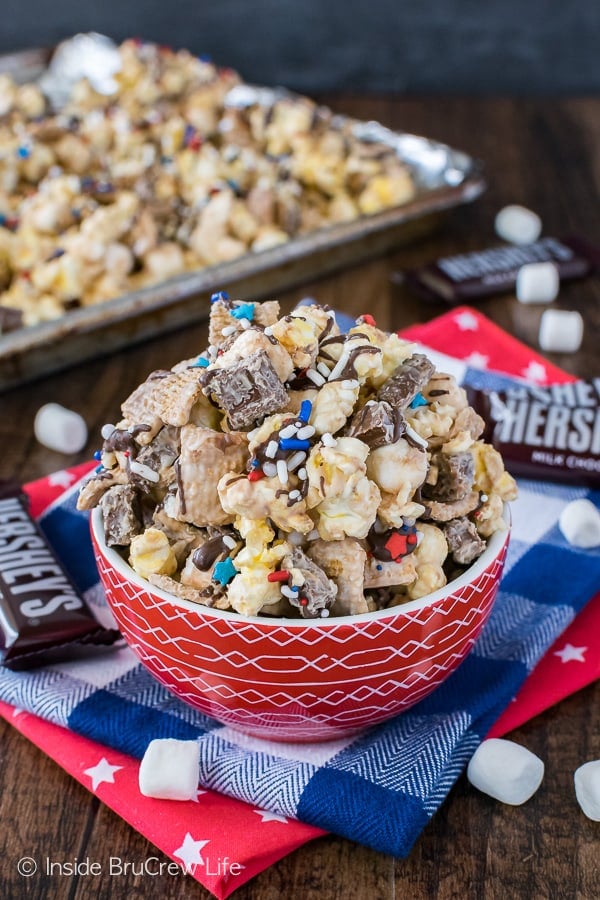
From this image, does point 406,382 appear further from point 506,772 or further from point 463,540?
point 506,772

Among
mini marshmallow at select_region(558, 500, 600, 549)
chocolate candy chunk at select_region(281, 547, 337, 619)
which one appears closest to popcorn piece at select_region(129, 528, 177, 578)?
chocolate candy chunk at select_region(281, 547, 337, 619)

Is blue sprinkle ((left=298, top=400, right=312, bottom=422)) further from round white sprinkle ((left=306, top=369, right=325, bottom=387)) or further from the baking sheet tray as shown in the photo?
the baking sheet tray

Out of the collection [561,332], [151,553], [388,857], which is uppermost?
[151,553]

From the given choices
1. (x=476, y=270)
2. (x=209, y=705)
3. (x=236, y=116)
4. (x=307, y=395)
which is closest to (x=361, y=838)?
(x=209, y=705)

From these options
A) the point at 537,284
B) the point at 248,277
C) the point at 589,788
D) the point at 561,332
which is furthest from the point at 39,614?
the point at 537,284

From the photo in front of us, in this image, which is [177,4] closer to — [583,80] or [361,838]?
[583,80]
